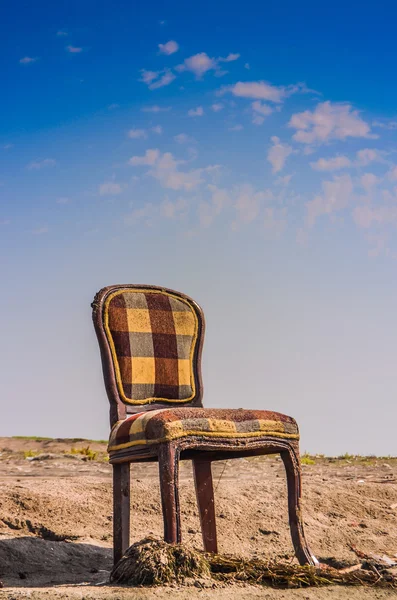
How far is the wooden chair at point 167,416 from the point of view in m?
3.91

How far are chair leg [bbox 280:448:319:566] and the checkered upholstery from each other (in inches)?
35.0

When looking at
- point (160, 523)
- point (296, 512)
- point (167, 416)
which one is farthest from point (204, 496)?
point (160, 523)

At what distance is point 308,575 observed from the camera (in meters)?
3.91

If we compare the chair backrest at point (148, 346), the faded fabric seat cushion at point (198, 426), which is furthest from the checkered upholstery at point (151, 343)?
the faded fabric seat cushion at point (198, 426)

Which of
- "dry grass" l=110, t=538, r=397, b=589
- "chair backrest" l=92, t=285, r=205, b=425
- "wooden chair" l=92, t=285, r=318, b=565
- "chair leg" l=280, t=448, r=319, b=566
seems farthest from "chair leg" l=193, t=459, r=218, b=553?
"dry grass" l=110, t=538, r=397, b=589

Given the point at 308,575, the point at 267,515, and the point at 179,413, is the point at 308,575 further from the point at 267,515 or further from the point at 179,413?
the point at 267,515

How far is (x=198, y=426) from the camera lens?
Result: 398 cm

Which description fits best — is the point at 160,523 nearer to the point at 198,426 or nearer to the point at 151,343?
the point at 151,343

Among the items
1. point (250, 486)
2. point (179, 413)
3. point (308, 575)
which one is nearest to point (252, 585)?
point (308, 575)

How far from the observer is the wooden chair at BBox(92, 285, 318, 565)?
3912 millimetres

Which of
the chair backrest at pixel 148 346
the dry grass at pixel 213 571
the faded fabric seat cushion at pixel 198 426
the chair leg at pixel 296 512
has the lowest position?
the dry grass at pixel 213 571

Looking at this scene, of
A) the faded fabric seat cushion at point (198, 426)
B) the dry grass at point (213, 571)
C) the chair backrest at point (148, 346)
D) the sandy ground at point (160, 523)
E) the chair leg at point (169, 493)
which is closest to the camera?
the dry grass at point (213, 571)

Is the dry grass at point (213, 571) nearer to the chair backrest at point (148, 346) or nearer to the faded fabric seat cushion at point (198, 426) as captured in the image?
the faded fabric seat cushion at point (198, 426)

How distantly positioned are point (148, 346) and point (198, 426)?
109 centimetres
